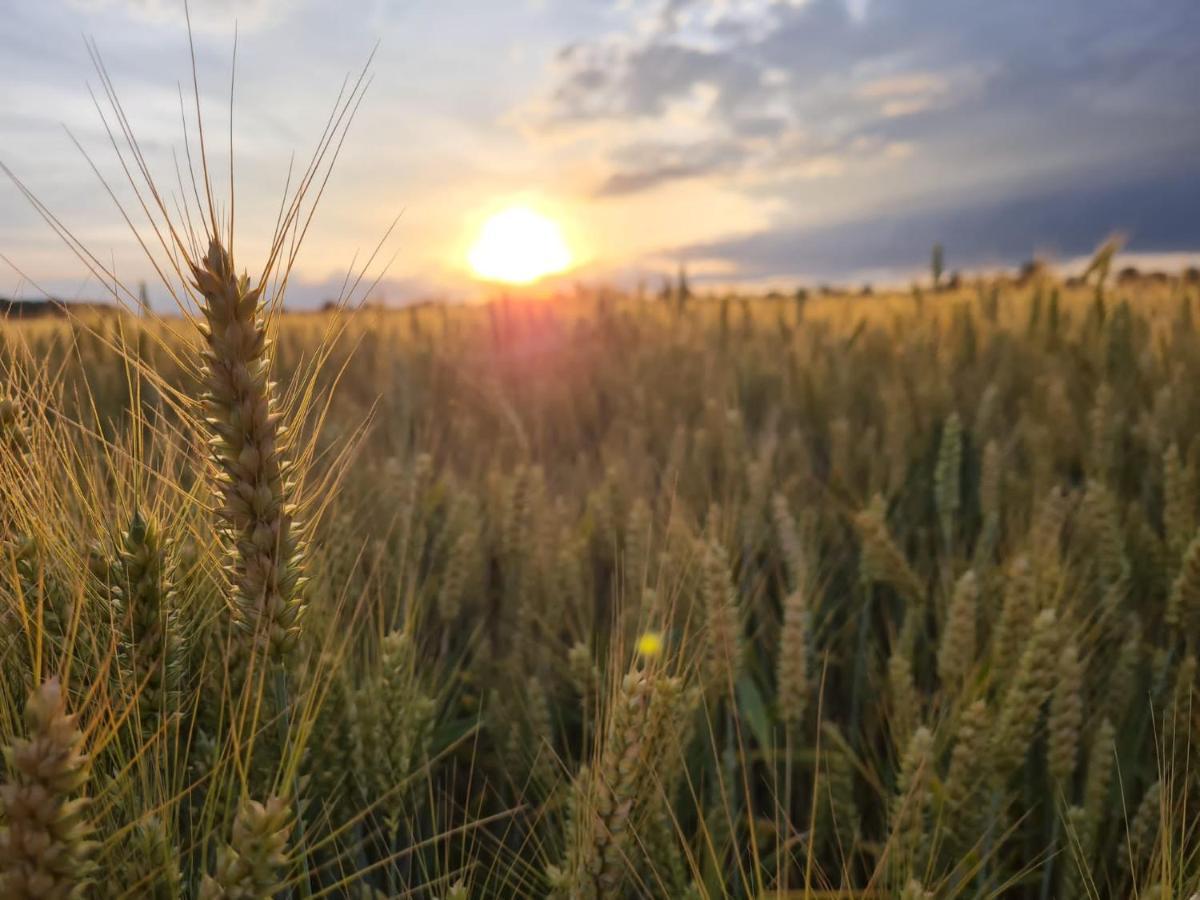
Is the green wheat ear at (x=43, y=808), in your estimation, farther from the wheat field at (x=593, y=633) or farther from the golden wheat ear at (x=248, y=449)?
the golden wheat ear at (x=248, y=449)

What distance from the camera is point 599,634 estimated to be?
149 centimetres

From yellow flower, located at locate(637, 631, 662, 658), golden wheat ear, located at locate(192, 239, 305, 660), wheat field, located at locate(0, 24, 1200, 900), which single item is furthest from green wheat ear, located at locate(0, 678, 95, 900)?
yellow flower, located at locate(637, 631, 662, 658)

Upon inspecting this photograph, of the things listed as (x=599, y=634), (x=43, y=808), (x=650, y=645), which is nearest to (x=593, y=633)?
(x=599, y=634)

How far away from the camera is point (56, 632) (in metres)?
0.97

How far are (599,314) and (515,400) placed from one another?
1795mm

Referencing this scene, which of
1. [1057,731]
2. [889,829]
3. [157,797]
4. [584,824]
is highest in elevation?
[157,797]

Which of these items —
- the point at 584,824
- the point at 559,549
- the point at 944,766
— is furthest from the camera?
the point at 559,549

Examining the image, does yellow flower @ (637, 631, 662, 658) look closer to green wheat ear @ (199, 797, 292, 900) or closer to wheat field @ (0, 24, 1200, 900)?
wheat field @ (0, 24, 1200, 900)

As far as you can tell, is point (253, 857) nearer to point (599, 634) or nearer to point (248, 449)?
point (248, 449)

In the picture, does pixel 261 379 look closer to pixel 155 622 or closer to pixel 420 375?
pixel 155 622

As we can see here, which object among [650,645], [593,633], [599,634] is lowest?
[593,633]

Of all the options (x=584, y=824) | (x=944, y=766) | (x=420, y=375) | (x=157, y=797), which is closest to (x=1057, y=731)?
(x=944, y=766)

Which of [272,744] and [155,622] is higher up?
[155,622]

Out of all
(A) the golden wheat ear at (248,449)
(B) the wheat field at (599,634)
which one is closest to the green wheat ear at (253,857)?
(B) the wheat field at (599,634)
